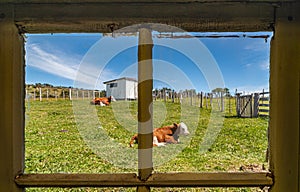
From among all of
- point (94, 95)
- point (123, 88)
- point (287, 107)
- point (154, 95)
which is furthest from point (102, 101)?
point (287, 107)

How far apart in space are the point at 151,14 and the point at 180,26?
7 centimetres

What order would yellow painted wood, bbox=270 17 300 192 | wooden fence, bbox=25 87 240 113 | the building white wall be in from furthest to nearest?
wooden fence, bbox=25 87 240 113 < the building white wall < yellow painted wood, bbox=270 17 300 192

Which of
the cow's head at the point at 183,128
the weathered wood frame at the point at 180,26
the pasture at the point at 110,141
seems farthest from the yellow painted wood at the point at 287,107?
the cow's head at the point at 183,128

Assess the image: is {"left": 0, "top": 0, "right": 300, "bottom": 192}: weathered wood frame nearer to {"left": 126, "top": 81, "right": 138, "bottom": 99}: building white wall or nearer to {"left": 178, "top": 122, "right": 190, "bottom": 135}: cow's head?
{"left": 126, "top": 81, "right": 138, "bottom": 99}: building white wall

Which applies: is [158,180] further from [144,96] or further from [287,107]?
[287,107]

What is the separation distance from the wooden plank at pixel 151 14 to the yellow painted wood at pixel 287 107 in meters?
0.05

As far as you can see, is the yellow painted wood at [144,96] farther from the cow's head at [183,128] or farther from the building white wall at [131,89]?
the cow's head at [183,128]

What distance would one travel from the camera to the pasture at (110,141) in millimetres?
938

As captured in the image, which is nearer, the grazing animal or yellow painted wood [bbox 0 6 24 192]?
yellow painted wood [bbox 0 6 24 192]

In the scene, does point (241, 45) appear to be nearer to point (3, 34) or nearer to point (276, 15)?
point (276, 15)

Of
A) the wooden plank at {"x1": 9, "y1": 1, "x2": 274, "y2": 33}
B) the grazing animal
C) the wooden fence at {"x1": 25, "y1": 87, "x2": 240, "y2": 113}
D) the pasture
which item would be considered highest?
the wooden plank at {"x1": 9, "y1": 1, "x2": 274, "y2": 33}

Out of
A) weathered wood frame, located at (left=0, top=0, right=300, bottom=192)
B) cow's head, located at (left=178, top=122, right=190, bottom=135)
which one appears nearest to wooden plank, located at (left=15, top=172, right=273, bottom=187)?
weathered wood frame, located at (left=0, top=0, right=300, bottom=192)

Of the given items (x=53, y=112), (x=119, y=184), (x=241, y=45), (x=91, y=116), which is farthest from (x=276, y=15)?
(x=53, y=112)

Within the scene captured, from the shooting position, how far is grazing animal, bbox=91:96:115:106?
93 centimetres
